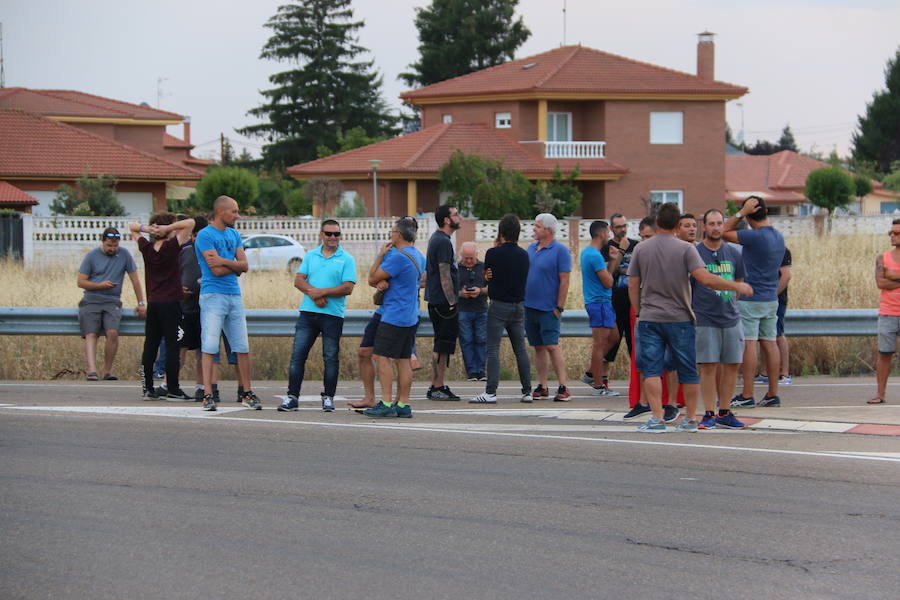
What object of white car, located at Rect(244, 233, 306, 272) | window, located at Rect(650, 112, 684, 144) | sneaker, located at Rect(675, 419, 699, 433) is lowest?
sneaker, located at Rect(675, 419, 699, 433)

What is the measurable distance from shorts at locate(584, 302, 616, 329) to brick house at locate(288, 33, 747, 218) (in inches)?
1371

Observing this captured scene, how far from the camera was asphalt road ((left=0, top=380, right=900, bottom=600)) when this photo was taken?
5.97 m

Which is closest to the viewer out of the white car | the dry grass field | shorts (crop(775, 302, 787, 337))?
shorts (crop(775, 302, 787, 337))

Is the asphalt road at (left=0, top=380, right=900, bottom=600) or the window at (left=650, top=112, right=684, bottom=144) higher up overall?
the window at (left=650, top=112, right=684, bottom=144)

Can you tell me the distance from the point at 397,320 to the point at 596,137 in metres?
40.1

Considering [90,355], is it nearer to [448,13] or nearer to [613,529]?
[613,529]

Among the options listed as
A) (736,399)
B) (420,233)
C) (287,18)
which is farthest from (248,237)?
(287,18)

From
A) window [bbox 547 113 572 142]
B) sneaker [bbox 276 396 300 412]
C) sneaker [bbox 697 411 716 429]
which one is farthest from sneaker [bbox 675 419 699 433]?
window [bbox 547 113 572 142]

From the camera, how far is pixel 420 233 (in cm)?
3681

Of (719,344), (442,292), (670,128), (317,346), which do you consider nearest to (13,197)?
(670,128)

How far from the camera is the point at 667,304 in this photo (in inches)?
400

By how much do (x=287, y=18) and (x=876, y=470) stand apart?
6955 cm

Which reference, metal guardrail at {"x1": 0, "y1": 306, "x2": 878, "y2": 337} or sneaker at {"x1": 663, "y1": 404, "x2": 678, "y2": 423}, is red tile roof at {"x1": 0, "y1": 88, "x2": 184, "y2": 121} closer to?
metal guardrail at {"x1": 0, "y1": 306, "x2": 878, "y2": 337}

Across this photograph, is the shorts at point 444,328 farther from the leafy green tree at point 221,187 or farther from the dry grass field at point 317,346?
the leafy green tree at point 221,187
